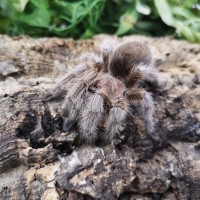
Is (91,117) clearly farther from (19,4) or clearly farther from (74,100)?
(19,4)

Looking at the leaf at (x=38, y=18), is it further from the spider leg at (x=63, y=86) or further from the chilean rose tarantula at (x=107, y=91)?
the spider leg at (x=63, y=86)

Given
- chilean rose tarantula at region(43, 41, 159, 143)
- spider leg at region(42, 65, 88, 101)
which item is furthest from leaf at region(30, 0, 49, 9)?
spider leg at region(42, 65, 88, 101)

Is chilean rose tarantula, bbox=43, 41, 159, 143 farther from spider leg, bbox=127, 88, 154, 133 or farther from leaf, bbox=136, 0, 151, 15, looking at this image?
leaf, bbox=136, 0, 151, 15

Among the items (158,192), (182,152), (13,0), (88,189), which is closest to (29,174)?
(88,189)

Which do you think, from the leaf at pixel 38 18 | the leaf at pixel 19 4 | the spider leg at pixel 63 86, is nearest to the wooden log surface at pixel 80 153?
the spider leg at pixel 63 86

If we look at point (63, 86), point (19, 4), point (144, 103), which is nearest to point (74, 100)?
point (63, 86)

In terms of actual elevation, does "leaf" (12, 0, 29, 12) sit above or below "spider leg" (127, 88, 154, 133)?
above
